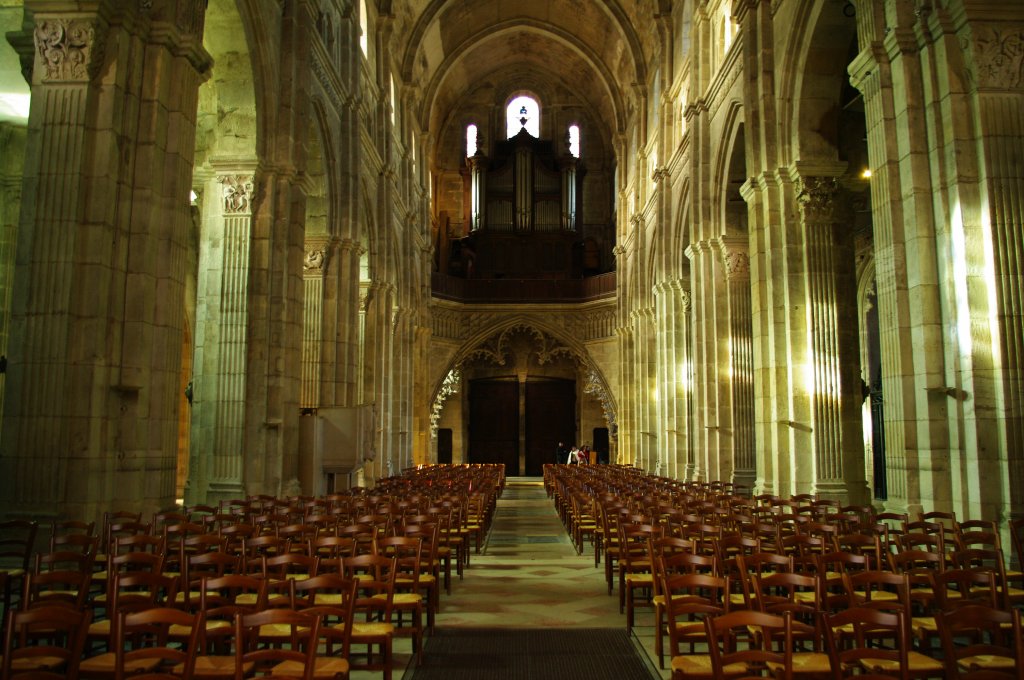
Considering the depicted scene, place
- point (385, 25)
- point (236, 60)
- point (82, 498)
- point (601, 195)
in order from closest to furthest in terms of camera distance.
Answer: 1. point (82, 498)
2. point (236, 60)
3. point (385, 25)
4. point (601, 195)

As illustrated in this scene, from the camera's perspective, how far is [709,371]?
21.5 metres

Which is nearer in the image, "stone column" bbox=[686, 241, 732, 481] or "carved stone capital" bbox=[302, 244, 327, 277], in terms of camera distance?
"carved stone capital" bbox=[302, 244, 327, 277]

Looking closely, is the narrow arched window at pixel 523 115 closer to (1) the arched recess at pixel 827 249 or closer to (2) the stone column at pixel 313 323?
(2) the stone column at pixel 313 323

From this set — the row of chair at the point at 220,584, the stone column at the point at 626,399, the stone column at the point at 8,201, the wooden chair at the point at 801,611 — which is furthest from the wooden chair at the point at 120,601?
the stone column at the point at 626,399

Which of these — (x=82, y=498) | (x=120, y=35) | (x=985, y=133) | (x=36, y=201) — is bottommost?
(x=82, y=498)

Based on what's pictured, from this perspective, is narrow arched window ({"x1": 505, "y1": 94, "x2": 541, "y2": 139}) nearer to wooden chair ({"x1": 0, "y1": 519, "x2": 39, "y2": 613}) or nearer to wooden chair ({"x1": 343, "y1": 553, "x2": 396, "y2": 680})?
wooden chair ({"x1": 0, "y1": 519, "x2": 39, "y2": 613})

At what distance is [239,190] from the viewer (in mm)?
14922

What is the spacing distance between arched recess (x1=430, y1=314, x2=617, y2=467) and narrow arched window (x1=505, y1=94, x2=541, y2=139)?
11017 millimetres

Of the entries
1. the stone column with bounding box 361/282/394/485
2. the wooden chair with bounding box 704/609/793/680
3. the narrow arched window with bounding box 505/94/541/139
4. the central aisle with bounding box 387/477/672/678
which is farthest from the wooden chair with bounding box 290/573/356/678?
the narrow arched window with bounding box 505/94/541/139

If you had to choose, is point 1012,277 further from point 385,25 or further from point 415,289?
point 415,289

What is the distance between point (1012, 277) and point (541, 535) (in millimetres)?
9563

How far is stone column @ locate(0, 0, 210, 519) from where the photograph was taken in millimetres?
8938

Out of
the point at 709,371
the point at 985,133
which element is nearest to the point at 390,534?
the point at 985,133

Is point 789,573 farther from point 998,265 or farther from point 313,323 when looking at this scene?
point 313,323
